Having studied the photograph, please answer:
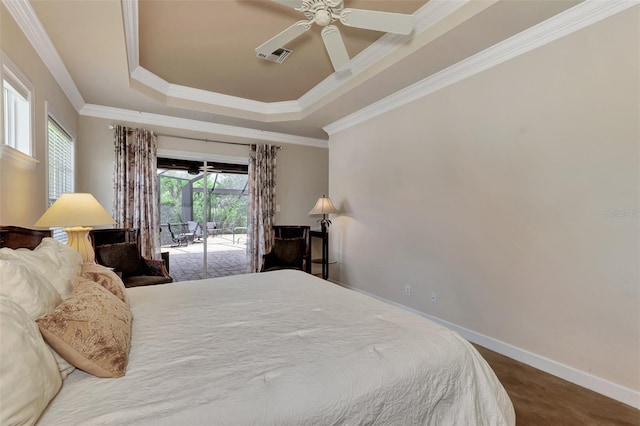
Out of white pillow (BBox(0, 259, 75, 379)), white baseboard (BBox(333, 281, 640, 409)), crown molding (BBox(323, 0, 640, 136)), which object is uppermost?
crown molding (BBox(323, 0, 640, 136))

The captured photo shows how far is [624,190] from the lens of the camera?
2025 millimetres

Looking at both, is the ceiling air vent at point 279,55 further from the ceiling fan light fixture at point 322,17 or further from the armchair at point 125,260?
the armchair at point 125,260

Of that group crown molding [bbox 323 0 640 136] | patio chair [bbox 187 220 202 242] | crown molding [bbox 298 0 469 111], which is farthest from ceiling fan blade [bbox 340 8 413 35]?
patio chair [bbox 187 220 202 242]

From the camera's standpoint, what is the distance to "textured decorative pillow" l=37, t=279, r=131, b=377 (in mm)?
1006

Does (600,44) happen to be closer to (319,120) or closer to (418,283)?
(418,283)

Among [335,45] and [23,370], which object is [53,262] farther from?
[335,45]

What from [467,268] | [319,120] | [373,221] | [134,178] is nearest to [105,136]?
[134,178]

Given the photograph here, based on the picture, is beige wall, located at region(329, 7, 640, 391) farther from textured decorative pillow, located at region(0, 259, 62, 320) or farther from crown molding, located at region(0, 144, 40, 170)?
crown molding, located at region(0, 144, 40, 170)

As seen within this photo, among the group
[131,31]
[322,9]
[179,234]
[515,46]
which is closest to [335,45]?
[322,9]

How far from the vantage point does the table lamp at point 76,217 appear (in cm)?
226

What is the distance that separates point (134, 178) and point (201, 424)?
434 cm

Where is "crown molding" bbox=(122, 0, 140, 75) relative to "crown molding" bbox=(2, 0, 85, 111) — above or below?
above

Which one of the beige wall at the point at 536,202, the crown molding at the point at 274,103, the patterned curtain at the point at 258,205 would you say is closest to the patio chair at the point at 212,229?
the patterned curtain at the point at 258,205

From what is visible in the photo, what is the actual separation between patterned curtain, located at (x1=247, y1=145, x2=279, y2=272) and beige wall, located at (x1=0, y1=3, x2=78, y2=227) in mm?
2658
